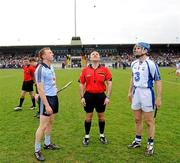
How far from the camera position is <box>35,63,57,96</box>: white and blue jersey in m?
6.91

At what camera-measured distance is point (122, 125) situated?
10.4 metres

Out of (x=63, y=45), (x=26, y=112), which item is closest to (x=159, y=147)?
(x=26, y=112)

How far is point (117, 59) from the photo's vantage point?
257 ft

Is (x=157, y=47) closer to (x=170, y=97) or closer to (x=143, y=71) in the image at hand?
(x=170, y=97)

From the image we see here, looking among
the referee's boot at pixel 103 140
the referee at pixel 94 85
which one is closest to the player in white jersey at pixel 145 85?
the referee at pixel 94 85

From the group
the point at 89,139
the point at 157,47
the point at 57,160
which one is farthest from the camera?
the point at 157,47

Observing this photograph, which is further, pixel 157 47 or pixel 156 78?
pixel 157 47

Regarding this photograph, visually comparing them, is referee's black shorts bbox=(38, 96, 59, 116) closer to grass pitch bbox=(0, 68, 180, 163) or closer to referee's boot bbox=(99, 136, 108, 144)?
grass pitch bbox=(0, 68, 180, 163)

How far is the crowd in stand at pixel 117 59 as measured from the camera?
75806mm

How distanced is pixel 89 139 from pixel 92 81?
5.26 feet

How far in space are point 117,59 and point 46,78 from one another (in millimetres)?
71887

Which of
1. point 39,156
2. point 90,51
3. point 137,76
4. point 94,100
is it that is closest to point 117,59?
point 90,51

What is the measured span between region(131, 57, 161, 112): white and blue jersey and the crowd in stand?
6056cm

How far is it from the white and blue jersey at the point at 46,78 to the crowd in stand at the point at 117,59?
60.9 meters
